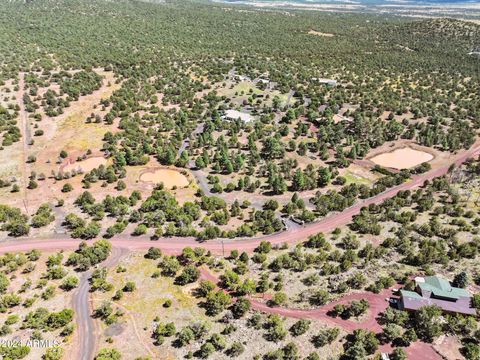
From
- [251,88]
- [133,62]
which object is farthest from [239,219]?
[133,62]

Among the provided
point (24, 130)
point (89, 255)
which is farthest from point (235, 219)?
point (24, 130)

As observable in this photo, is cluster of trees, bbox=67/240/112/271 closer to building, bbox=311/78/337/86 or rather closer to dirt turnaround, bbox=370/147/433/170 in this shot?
dirt turnaround, bbox=370/147/433/170

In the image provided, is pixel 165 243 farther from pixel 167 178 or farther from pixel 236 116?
pixel 236 116

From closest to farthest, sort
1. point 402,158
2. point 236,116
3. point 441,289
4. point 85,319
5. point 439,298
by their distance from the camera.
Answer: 1. point 85,319
2. point 439,298
3. point 441,289
4. point 402,158
5. point 236,116

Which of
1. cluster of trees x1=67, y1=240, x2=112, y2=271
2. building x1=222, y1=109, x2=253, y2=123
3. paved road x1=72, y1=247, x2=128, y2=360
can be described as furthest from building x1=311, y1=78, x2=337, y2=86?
paved road x1=72, y1=247, x2=128, y2=360

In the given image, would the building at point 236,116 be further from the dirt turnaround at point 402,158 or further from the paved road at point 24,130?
the paved road at point 24,130

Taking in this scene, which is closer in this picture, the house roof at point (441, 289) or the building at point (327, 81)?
the house roof at point (441, 289)

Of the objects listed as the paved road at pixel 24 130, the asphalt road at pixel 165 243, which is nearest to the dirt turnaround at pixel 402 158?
the asphalt road at pixel 165 243
